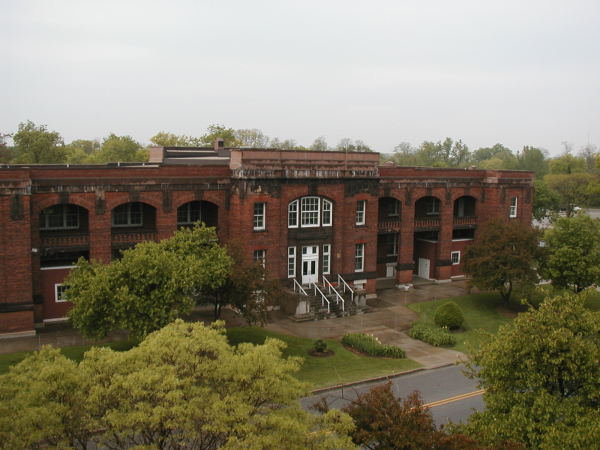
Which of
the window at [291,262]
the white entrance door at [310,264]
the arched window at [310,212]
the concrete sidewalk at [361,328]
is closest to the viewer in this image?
the concrete sidewalk at [361,328]

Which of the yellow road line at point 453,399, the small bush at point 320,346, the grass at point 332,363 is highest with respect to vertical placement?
the small bush at point 320,346

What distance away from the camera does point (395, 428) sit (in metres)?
15.4

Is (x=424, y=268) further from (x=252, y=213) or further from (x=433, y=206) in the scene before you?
(x=252, y=213)

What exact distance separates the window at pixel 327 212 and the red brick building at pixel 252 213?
0.08 m

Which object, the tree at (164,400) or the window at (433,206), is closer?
the tree at (164,400)

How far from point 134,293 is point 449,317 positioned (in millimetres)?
20222

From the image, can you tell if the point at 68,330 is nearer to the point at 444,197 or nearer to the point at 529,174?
the point at 444,197

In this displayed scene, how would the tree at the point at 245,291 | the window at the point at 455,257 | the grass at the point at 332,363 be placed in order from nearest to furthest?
the grass at the point at 332,363 → the tree at the point at 245,291 → the window at the point at 455,257

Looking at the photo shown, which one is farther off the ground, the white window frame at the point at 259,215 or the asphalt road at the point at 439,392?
the white window frame at the point at 259,215

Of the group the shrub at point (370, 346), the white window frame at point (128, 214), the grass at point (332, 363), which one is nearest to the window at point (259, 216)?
the grass at point (332, 363)

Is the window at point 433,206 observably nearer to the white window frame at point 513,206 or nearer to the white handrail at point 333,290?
the white window frame at point 513,206

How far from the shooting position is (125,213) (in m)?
36.7

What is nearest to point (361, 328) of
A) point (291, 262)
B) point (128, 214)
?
point (291, 262)

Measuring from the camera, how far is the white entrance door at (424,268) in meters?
48.4
